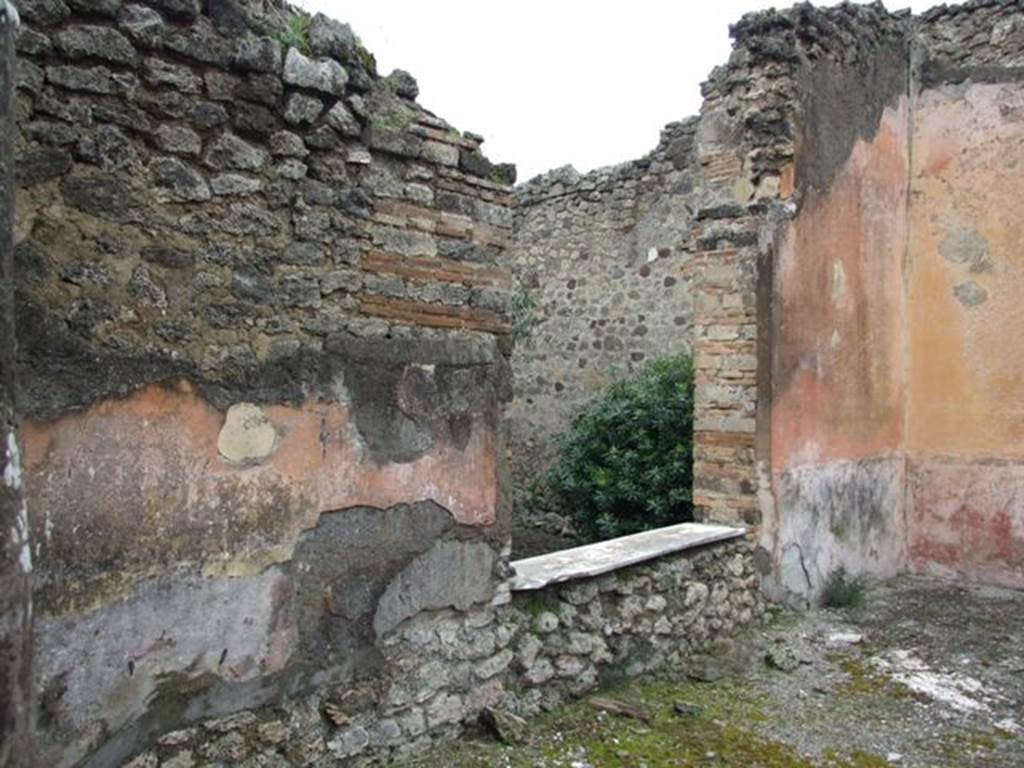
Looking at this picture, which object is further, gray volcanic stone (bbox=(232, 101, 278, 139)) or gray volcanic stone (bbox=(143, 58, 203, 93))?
gray volcanic stone (bbox=(232, 101, 278, 139))

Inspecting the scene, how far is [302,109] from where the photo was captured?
302 centimetres

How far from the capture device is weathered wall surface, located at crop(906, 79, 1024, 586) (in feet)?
20.8

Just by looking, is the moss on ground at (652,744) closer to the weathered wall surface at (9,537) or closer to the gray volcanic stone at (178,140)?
the weathered wall surface at (9,537)

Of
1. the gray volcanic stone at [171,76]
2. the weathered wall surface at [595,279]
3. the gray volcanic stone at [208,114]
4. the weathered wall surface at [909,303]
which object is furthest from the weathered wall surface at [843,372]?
the gray volcanic stone at [171,76]

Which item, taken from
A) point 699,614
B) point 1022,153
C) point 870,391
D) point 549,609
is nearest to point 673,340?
point 870,391

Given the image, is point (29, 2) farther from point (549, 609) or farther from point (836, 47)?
point (836, 47)

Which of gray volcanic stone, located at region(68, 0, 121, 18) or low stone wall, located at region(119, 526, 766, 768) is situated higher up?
gray volcanic stone, located at region(68, 0, 121, 18)

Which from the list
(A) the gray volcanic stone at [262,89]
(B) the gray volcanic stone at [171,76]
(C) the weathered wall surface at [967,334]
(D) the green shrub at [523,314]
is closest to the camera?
(B) the gray volcanic stone at [171,76]

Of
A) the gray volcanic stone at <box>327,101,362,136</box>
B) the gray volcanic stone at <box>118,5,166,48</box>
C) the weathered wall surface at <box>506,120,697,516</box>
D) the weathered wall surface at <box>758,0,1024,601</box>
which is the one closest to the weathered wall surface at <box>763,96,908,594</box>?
the weathered wall surface at <box>758,0,1024,601</box>

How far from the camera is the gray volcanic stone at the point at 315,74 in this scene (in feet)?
9.77

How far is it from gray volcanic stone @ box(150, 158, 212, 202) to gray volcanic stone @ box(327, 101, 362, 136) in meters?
0.57

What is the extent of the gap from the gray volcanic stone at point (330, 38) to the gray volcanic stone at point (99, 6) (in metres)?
0.73

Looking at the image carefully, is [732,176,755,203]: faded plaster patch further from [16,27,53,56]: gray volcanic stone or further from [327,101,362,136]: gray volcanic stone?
[16,27,53,56]: gray volcanic stone

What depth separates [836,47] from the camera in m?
5.69
